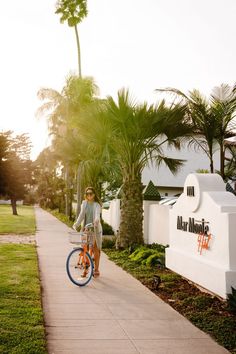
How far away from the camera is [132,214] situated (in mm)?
13461

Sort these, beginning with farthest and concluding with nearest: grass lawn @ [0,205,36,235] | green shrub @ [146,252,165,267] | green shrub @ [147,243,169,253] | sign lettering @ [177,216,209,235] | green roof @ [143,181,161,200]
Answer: grass lawn @ [0,205,36,235], green roof @ [143,181,161,200], green shrub @ [147,243,169,253], green shrub @ [146,252,165,267], sign lettering @ [177,216,209,235]

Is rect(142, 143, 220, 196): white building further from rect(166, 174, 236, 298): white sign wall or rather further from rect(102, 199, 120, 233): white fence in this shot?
rect(166, 174, 236, 298): white sign wall

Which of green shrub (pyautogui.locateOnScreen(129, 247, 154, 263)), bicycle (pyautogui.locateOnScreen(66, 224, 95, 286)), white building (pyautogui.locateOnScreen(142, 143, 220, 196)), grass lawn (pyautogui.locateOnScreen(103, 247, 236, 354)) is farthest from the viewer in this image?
white building (pyautogui.locateOnScreen(142, 143, 220, 196))

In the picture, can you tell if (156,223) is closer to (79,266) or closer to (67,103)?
(79,266)

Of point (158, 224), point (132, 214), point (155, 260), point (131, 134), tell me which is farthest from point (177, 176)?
point (155, 260)

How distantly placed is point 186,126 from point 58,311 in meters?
7.92

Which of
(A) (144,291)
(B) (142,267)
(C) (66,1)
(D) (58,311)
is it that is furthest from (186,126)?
(C) (66,1)

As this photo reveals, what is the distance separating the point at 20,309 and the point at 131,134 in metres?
7.70

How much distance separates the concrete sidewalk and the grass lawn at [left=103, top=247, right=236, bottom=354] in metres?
0.18

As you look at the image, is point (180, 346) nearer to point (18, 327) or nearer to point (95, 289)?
point (18, 327)

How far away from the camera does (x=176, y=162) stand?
1441 centimetres

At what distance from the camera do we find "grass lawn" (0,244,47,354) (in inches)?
187

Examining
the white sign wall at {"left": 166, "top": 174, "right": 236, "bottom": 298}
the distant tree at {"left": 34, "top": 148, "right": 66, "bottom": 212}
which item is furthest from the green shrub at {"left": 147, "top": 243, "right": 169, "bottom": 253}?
the distant tree at {"left": 34, "top": 148, "right": 66, "bottom": 212}

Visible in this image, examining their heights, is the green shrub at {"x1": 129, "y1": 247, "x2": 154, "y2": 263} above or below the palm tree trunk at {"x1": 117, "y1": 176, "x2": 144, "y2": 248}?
below
